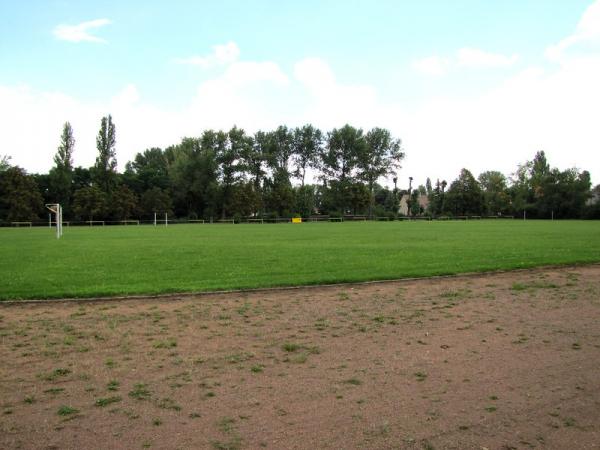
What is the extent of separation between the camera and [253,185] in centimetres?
9788

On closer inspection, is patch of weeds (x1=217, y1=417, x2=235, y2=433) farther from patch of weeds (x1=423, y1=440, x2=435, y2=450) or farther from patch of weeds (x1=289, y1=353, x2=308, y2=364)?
patch of weeds (x1=289, y1=353, x2=308, y2=364)

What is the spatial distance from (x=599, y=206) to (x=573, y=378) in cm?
9959

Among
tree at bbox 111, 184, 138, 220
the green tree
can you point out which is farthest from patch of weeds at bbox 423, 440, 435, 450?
A: the green tree

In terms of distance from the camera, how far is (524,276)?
44.8 feet

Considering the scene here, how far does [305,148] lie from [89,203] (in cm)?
4614

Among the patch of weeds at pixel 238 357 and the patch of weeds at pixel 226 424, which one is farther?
the patch of weeds at pixel 238 357

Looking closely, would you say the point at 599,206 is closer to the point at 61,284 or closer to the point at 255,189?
the point at 255,189

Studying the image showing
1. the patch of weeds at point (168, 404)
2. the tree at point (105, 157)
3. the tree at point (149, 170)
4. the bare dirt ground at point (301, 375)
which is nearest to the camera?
the bare dirt ground at point (301, 375)

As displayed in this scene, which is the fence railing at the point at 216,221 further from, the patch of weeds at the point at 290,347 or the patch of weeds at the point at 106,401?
the patch of weeds at the point at 106,401

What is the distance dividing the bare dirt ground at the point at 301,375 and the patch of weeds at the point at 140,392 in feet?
0.09

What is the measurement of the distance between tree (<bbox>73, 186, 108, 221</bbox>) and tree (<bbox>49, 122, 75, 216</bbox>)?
338 cm

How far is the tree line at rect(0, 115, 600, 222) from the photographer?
80000 millimetres

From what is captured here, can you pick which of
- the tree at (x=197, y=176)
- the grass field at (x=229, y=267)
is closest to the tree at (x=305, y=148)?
the tree at (x=197, y=176)

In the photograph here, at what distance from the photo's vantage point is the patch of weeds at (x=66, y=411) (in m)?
4.46
